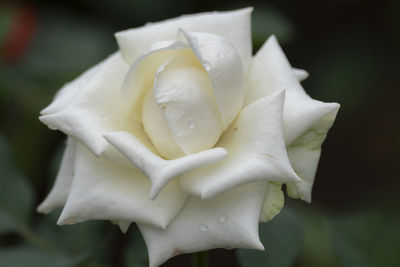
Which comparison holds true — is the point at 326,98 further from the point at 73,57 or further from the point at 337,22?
the point at 73,57

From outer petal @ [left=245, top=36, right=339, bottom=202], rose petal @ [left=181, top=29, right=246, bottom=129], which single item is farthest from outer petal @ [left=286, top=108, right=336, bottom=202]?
rose petal @ [left=181, top=29, right=246, bottom=129]

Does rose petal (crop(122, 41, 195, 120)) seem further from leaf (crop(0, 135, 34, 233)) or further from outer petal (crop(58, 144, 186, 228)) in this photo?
leaf (crop(0, 135, 34, 233))

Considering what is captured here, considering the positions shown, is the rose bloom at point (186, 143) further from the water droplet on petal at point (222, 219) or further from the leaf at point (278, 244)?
the leaf at point (278, 244)

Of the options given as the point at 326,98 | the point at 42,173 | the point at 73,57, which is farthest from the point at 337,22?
the point at 42,173

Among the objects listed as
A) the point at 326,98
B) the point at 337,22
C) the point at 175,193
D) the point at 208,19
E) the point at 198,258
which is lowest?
the point at 326,98

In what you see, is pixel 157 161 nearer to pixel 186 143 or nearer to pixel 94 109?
pixel 186 143

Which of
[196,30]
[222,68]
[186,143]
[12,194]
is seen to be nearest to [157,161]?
[186,143]

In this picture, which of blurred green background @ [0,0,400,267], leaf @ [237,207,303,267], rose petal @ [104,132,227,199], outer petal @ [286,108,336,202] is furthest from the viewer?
blurred green background @ [0,0,400,267]
